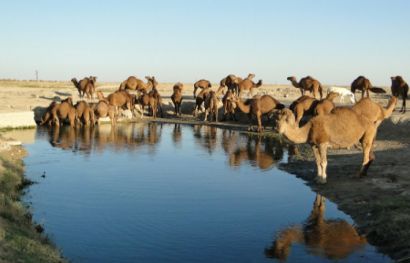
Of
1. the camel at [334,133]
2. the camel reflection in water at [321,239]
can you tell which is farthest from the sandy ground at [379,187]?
the camel at [334,133]

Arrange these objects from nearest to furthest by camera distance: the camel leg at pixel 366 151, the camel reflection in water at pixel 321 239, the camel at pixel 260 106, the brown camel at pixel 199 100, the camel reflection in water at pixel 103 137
→ the camel reflection in water at pixel 321 239 < the camel leg at pixel 366 151 < the camel reflection in water at pixel 103 137 < the camel at pixel 260 106 < the brown camel at pixel 199 100

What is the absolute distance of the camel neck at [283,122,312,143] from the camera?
14.7 m

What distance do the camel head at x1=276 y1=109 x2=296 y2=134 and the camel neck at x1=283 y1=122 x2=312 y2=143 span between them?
4.0 inches

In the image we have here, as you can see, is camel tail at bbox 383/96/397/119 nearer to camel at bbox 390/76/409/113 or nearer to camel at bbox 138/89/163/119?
camel at bbox 390/76/409/113

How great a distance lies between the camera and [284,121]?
14578 millimetres

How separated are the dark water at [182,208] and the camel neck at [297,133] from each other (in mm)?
1442

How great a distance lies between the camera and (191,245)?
10.7 meters

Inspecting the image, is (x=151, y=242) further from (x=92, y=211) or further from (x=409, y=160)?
(x=409, y=160)

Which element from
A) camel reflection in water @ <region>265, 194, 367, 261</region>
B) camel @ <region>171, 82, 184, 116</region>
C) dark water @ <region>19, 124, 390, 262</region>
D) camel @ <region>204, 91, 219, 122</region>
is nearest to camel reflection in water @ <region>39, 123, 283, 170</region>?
dark water @ <region>19, 124, 390, 262</region>

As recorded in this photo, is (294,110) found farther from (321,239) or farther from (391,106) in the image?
(321,239)

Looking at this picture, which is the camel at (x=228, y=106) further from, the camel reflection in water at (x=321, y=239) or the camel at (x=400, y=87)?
the camel reflection in water at (x=321, y=239)

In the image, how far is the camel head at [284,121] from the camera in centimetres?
1452

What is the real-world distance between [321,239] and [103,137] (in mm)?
17541

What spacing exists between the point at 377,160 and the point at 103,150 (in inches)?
416
